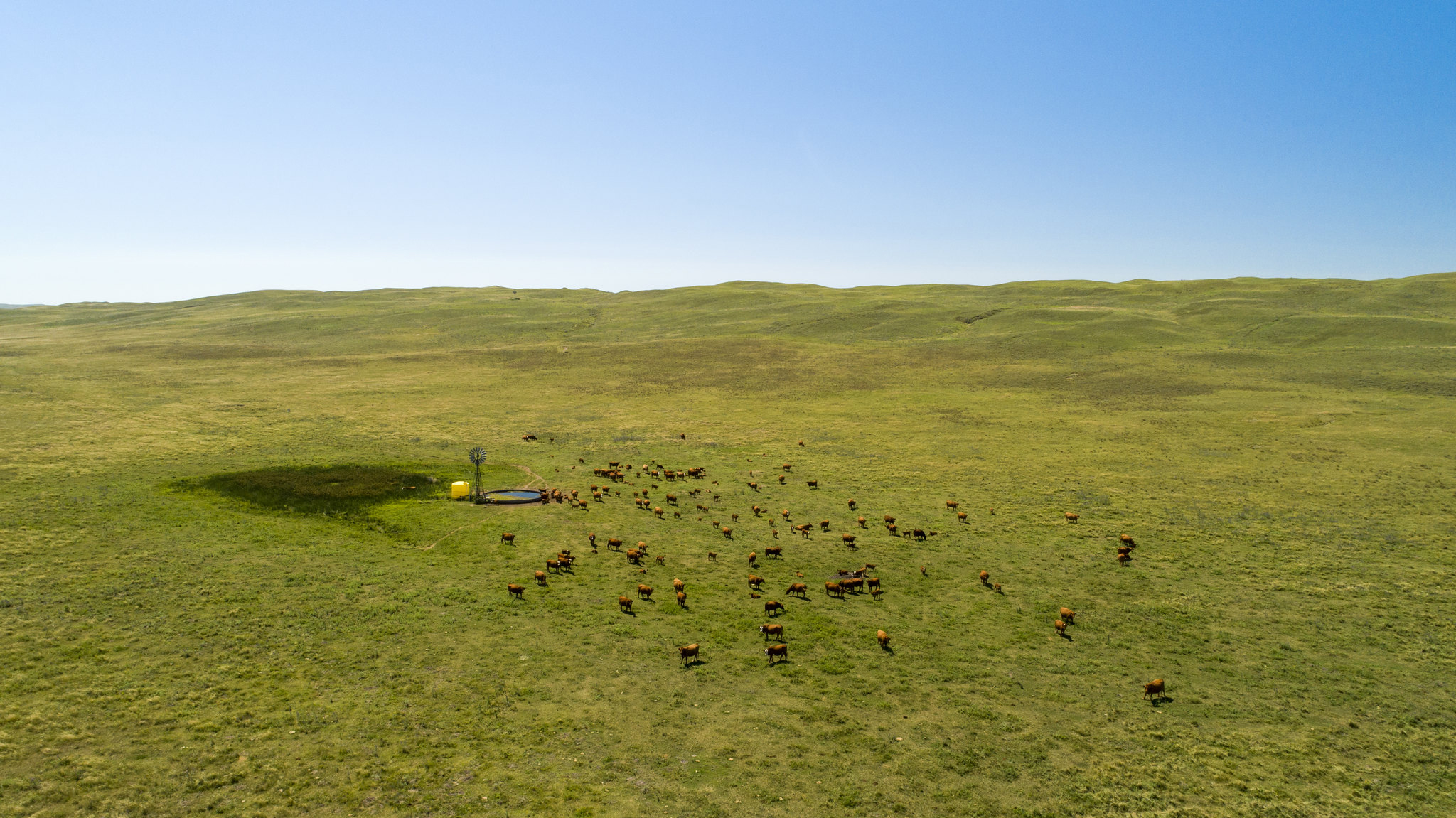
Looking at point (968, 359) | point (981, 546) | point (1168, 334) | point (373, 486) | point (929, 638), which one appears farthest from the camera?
point (1168, 334)

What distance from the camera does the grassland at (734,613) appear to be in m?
18.2

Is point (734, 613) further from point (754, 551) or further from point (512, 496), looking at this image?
point (512, 496)

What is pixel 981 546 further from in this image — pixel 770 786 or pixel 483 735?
pixel 483 735

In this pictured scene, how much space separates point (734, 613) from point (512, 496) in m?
20.8

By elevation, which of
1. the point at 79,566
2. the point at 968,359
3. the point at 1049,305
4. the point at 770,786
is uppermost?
the point at 1049,305

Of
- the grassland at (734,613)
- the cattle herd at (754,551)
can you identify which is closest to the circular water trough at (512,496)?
the cattle herd at (754,551)

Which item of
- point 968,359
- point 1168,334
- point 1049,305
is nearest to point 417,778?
point 968,359

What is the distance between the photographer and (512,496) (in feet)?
143

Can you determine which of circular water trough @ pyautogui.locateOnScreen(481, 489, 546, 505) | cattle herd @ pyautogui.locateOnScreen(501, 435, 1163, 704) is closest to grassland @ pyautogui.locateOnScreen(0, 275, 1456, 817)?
cattle herd @ pyautogui.locateOnScreen(501, 435, 1163, 704)

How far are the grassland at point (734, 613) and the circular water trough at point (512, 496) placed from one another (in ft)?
8.43

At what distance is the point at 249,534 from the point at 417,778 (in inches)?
931

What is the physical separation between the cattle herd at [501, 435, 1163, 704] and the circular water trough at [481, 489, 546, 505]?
0.89 m

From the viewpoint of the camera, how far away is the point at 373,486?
147 ft

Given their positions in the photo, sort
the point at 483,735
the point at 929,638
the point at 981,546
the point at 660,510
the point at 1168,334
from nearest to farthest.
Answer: the point at 483,735
the point at 929,638
the point at 981,546
the point at 660,510
the point at 1168,334
